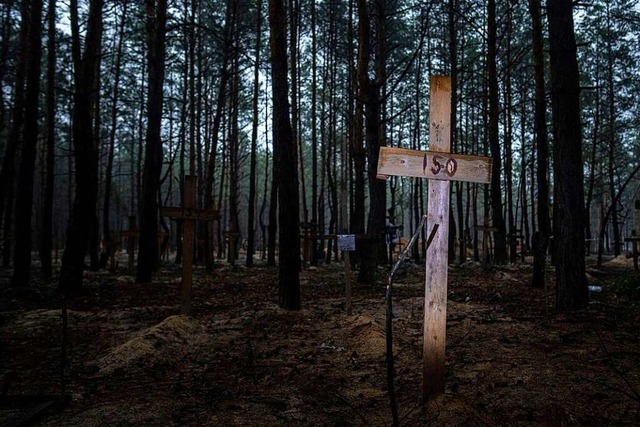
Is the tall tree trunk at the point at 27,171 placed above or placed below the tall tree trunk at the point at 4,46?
below

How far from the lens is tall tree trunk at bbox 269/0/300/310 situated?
764 centimetres

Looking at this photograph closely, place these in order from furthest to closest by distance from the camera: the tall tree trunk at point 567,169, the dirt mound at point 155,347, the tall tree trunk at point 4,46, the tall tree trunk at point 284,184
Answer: the tall tree trunk at point 4,46
the tall tree trunk at point 284,184
the tall tree trunk at point 567,169
the dirt mound at point 155,347

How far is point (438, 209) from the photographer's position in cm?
338

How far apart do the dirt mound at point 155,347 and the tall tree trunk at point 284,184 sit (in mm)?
1778

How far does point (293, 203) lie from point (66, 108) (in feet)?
70.6

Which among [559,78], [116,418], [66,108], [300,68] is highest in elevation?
[300,68]

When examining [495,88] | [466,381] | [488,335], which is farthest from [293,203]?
[495,88]

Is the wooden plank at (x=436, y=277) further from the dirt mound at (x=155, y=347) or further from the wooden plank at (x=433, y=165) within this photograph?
the dirt mound at (x=155, y=347)

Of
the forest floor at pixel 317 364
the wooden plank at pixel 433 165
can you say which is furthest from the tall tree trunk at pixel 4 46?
the wooden plank at pixel 433 165

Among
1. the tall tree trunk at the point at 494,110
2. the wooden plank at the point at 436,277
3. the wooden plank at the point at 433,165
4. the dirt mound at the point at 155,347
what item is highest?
the tall tree trunk at the point at 494,110

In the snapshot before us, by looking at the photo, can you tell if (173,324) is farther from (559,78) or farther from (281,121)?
(559,78)

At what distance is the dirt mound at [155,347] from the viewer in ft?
16.1

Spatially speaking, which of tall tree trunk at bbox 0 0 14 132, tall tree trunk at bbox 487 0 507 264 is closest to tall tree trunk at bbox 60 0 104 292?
tall tree trunk at bbox 0 0 14 132

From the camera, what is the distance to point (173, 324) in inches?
247
